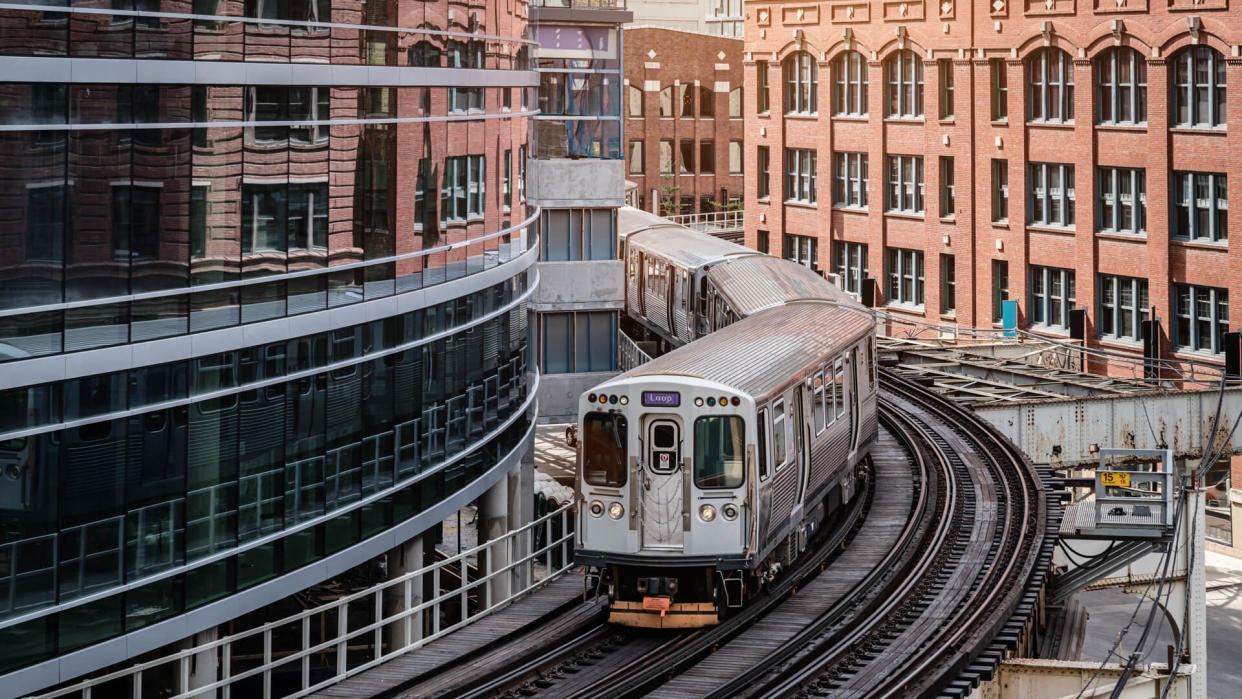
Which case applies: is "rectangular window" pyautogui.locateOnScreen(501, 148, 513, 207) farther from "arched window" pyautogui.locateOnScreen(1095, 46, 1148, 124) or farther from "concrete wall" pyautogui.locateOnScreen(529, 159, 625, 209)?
"arched window" pyautogui.locateOnScreen(1095, 46, 1148, 124)

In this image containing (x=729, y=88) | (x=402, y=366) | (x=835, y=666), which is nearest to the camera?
(x=835, y=666)

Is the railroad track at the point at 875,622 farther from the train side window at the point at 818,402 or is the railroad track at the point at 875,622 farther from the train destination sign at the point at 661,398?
the train destination sign at the point at 661,398

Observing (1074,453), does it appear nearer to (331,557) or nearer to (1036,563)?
(1036,563)

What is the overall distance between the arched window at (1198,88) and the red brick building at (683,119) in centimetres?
3585

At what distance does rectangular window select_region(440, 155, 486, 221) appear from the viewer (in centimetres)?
2408

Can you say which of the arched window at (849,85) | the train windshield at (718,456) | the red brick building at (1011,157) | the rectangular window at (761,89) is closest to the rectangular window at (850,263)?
the red brick building at (1011,157)

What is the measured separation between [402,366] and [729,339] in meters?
4.61

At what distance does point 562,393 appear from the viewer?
3959 centimetres

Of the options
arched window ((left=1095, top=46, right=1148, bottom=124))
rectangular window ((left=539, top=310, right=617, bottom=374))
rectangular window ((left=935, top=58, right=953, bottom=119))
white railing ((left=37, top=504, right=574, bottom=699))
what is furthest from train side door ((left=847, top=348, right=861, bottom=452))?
rectangular window ((left=935, top=58, right=953, bottom=119))

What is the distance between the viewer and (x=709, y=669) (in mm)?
18297

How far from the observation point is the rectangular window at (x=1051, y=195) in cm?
4903

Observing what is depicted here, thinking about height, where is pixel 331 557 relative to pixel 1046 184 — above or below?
below

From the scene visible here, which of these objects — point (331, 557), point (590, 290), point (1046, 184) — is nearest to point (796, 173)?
point (1046, 184)

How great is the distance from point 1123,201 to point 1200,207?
9.75ft
